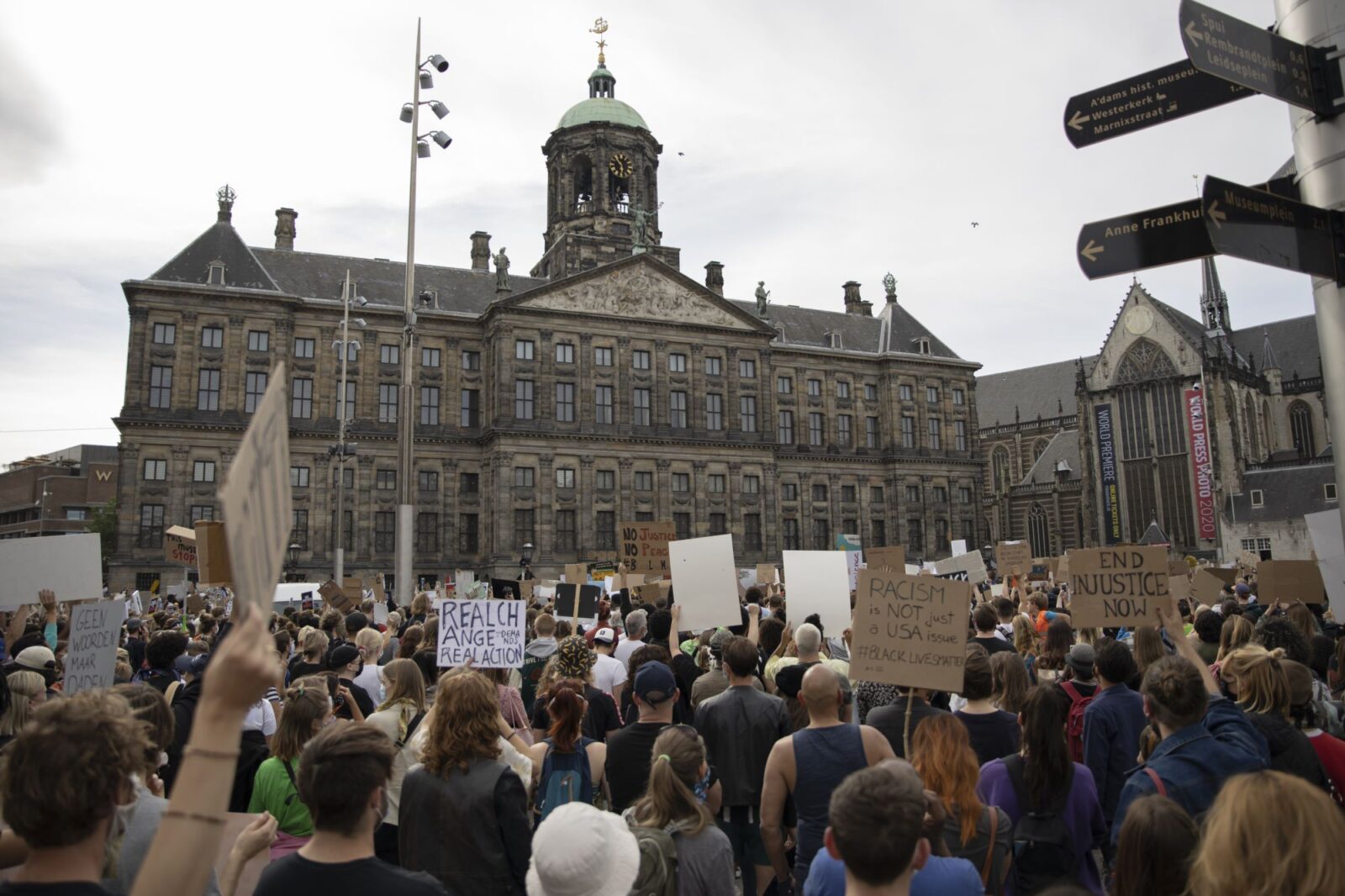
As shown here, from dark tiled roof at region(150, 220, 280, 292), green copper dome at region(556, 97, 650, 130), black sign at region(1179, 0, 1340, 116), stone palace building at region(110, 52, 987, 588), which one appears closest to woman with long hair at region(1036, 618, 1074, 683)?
black sign at region(1179, 0, 1340, 116)

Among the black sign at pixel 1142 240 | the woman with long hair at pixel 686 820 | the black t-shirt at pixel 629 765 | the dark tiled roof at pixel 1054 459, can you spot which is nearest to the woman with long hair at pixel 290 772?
the black t-shirt at pixel 629 765

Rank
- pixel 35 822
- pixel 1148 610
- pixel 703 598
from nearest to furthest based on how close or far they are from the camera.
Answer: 1. pixel 35 822
2. pixel 1148 610
3. pixel 703 598

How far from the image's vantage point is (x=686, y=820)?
4234mm

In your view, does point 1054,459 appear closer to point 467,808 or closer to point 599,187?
point 599,187

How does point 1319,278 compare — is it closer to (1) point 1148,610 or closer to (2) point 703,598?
(1) point 1148,610

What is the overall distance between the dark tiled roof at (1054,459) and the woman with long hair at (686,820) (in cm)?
7799

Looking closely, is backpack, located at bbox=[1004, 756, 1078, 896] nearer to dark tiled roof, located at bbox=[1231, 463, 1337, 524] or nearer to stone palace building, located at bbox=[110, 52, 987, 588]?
stone palace building, located at bbox=[110, 52, 987, 588]

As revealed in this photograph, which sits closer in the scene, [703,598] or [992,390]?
[703,598]

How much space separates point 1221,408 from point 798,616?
210ft

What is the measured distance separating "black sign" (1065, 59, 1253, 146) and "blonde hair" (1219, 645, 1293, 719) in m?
3.74

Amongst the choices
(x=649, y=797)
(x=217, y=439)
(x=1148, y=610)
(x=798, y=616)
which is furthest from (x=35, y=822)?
(x=217, y=439)

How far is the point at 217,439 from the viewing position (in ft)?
149

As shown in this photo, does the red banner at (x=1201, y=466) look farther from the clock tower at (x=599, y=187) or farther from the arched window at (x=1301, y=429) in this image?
the clock tower at (x=599, y=187)

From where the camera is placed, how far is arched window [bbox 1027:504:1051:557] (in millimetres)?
75625
